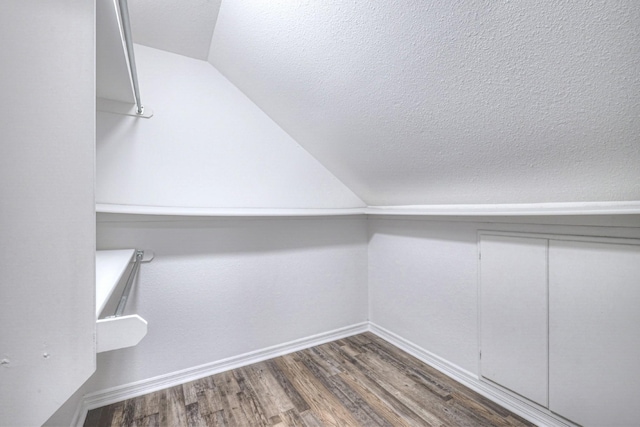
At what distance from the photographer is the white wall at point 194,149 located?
169 cm

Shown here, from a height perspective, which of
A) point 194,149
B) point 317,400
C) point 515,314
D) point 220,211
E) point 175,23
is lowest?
point 317,400

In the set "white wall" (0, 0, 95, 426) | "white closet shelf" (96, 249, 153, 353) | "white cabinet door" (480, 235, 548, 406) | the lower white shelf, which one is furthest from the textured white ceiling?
"white cabinet door" (480, 235, 548, 406)

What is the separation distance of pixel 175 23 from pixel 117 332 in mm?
1626

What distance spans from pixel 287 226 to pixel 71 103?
176cm

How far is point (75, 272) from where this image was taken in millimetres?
524

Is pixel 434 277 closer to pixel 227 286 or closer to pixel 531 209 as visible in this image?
pixel 531 209

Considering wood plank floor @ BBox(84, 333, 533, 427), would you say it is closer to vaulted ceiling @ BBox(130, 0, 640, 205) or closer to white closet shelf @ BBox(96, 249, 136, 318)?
white closet shelf @ BBox(96, 249, 136, 318)

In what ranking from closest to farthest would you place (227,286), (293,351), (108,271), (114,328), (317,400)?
(114,328)
(108,271)
(317,400)
(227,286)
(293,351)

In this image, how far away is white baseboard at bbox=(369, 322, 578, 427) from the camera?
4.85ft

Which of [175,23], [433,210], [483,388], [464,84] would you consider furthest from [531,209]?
[175,23]

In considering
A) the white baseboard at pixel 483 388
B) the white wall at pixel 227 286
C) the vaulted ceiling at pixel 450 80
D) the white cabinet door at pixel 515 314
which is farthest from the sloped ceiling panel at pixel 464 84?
the white baseboard at pixel 483 388

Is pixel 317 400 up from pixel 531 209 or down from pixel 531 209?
down

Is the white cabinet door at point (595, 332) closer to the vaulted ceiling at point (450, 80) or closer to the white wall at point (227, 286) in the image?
the vaulted ceiling at point (450, 80)

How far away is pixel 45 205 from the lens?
49cm
